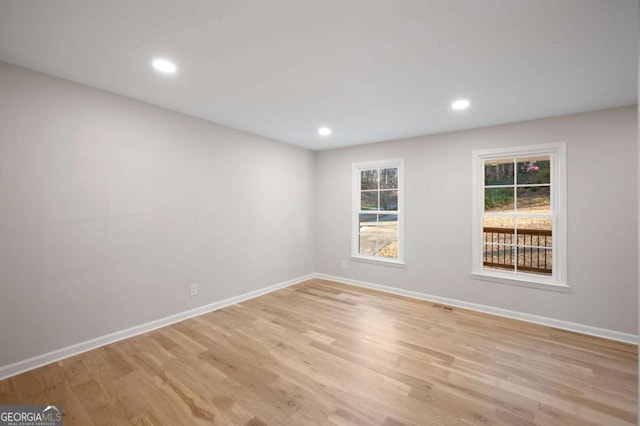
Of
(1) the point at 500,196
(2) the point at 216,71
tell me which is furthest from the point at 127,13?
(1) the point at 500,196

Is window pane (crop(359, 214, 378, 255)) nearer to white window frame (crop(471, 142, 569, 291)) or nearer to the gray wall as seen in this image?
the gray wall

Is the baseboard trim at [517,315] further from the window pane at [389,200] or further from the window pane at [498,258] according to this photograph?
the window pane at [498,258]

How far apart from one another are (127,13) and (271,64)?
913 mm

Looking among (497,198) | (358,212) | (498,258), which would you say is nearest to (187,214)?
(358,212)

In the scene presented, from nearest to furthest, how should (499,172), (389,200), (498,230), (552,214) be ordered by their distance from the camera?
(552,214) < (499,172) < (389,200) < (498,230)

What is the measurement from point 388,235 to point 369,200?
27.1 inches

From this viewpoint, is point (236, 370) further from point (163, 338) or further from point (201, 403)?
point (163, 338)

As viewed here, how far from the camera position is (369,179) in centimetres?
478

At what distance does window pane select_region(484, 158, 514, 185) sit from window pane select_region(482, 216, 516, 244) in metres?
1.17

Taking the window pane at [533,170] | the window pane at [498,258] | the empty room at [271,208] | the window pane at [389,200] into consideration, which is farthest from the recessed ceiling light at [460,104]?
the window pane at [498,258]

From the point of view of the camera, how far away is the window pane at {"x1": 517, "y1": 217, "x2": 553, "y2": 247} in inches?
172

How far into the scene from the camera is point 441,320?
3279 millimetres

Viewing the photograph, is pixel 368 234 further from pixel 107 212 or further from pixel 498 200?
pixel 107 212

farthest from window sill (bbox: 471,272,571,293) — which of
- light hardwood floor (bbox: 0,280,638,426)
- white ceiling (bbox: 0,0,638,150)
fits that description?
white ceiling (bbox: 0,0,638,150)
